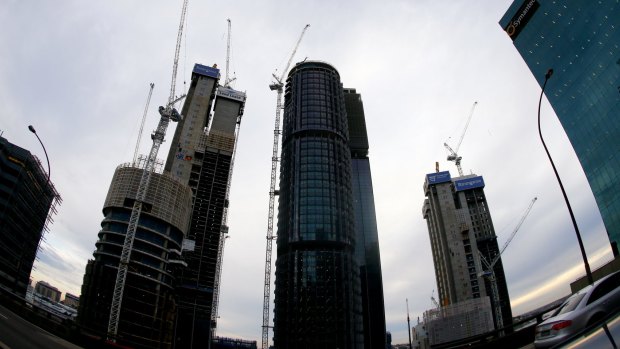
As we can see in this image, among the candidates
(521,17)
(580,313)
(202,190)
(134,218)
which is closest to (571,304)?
(580,313)

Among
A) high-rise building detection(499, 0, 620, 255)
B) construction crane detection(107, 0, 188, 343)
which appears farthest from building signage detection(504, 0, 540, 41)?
construction crane detection(107, 0, 188, 343)

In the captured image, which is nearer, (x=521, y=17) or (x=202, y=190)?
(x=521, y=17)

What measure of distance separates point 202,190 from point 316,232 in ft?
175

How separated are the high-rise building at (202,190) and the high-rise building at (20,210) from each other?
136 ft

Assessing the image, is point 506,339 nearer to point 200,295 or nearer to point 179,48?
point 200,295

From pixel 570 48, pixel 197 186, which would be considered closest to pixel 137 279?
pixel 197 186

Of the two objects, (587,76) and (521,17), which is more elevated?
(521,17)

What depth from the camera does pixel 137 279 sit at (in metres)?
101

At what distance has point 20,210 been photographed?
109 m

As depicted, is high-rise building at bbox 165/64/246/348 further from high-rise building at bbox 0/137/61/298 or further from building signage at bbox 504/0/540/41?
building signage at bbox 504/0/540/41

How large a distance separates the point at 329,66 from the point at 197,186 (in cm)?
8432

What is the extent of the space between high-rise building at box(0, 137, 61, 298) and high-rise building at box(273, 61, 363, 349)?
78.3 m

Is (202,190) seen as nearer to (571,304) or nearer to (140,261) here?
(140,261)

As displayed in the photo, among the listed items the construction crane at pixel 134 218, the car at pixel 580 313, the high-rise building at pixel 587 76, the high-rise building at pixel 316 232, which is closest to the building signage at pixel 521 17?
the high-rise building at pixel 587 76
